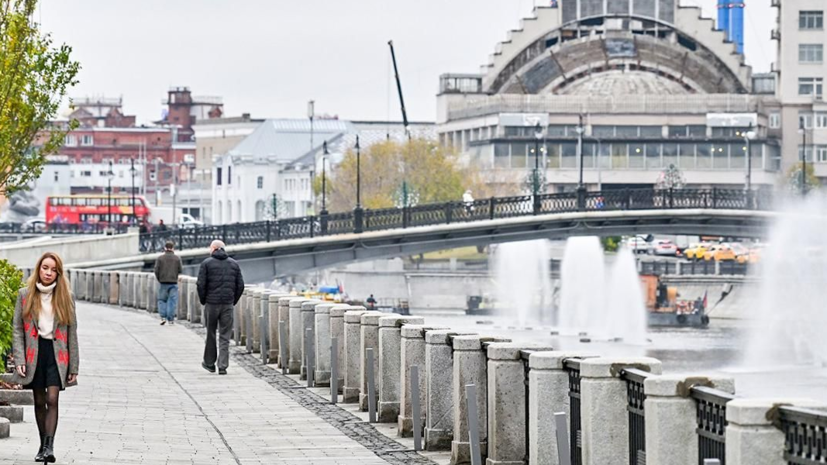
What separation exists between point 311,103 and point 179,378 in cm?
13791

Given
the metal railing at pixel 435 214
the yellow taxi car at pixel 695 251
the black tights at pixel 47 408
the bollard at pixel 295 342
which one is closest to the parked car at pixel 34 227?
the yellow taxi car at pixel 695 251

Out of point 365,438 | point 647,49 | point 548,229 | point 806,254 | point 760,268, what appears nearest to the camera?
point 365,438

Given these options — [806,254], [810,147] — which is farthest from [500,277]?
[810,147]

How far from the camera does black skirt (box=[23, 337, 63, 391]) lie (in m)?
16.9

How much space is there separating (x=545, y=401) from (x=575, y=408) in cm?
28

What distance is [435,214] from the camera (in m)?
78.6

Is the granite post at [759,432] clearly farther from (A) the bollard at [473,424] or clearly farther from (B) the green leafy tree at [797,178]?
(B) the green leafy tree at [797,178]

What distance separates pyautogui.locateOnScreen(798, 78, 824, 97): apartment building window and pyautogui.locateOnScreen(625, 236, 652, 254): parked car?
113ft

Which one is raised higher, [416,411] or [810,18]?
[810,18]

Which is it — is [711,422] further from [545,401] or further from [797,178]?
[797,178]

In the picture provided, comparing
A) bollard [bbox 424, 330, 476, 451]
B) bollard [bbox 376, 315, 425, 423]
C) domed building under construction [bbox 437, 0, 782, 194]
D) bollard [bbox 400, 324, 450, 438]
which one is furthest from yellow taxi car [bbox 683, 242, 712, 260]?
bollard [bbox 424, 330, 476, 451]

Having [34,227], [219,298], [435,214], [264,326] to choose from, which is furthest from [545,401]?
[34,227]

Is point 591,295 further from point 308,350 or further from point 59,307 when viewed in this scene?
point 59,307

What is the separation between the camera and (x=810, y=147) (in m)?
170
